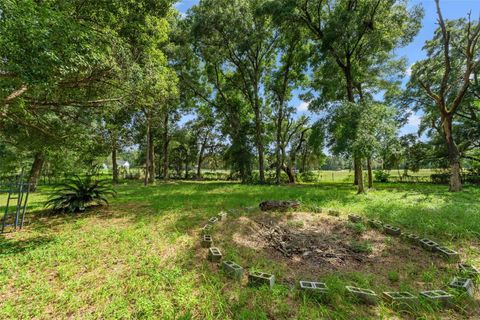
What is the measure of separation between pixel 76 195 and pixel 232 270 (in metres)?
5.63

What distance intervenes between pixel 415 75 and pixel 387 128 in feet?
25.6

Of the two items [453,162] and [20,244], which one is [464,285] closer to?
[20,244]

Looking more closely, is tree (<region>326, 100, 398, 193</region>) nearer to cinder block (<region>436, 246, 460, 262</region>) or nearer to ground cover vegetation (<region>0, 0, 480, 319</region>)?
ground cover vegetation (<region>0, 0, 480, 319</region>)

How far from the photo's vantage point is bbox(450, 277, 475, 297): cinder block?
233cm

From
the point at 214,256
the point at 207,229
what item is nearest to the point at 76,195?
the point at 207,229

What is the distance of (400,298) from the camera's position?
86.4 inches

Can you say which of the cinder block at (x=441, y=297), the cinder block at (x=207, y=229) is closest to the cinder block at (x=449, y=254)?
the cinder block at (x=441, y=297)

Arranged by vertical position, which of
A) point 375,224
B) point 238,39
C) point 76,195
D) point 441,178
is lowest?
point 375,224

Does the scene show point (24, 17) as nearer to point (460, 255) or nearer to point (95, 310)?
point (95, 310)

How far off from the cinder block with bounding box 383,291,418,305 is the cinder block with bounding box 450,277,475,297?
639mm

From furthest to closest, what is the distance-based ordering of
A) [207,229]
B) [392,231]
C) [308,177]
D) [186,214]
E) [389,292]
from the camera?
1. [308,177]
2. [186,214]
3. [207,229]
4. [392,231]
5. [389,292]

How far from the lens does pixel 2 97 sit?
303 centimetres

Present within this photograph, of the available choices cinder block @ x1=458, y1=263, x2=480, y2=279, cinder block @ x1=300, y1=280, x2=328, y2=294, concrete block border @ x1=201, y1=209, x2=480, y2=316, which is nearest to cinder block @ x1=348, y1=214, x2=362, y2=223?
concrete block border @ x1=201, y1=209, x2=480, y2=316

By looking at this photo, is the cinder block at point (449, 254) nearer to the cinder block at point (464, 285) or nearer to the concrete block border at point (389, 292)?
the concrete block border at point (389, 292)
